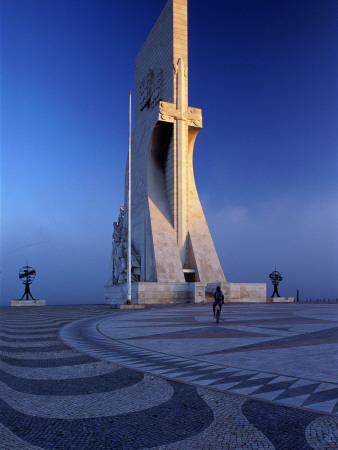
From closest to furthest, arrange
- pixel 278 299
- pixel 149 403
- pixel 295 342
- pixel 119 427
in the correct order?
pixel 119 427 → pixel 149 403 → pixel 295 342 → pixel 278 299

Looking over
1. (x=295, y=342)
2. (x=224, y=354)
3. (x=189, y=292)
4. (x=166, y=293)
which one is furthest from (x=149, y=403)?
(x=189, y=292)

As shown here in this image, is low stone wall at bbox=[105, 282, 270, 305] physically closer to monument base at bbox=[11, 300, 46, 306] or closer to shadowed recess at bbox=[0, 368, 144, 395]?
monument base at bbox=[11, 300, 46, 306]

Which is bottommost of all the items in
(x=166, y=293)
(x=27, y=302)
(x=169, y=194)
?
(x=27, y=302)

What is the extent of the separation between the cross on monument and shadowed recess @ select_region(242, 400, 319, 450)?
28.9 metres

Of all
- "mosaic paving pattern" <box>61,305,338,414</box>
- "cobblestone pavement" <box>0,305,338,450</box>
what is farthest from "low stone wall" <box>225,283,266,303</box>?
"cobblestone pavement" <box>0,305,338,450</box>

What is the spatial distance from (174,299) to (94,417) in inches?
932

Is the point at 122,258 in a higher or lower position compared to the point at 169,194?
lower

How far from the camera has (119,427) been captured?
328 cm

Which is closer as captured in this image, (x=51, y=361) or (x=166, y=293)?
(x=51, y=361)

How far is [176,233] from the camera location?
32812 mm

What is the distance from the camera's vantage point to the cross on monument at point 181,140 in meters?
32.8

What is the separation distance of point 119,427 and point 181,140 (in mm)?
31594

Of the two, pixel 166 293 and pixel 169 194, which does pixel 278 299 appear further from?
pixel 169 194

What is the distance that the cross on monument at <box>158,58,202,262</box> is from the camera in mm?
32844
